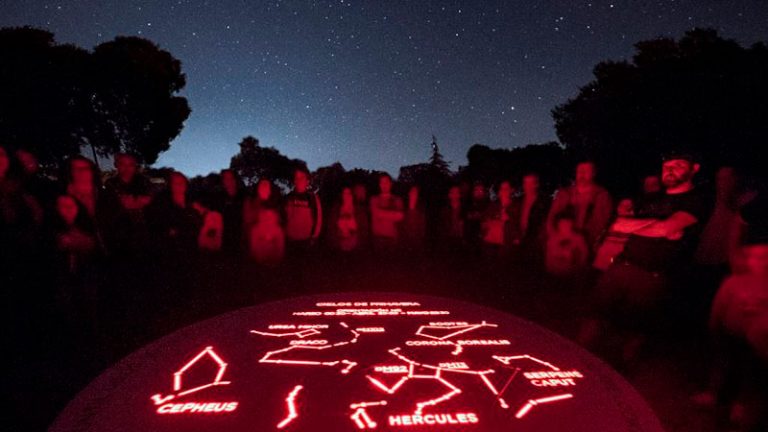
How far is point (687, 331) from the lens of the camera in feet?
16.7

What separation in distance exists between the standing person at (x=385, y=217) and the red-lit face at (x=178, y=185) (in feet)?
10.7

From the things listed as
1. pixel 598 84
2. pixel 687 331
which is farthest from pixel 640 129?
pixel 687 331

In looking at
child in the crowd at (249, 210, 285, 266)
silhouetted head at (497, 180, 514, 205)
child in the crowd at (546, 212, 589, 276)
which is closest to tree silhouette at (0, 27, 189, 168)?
child in the crowd at (249, 210, 285, 266)

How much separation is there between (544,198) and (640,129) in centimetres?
1169

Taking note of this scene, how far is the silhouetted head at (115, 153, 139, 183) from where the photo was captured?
6574 millimetres

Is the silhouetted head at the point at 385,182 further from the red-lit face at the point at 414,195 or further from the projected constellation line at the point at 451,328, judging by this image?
the projected constellation line at the point at 451,328

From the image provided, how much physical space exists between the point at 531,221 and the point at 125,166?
618cm

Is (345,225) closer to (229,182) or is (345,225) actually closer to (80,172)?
(229,182)

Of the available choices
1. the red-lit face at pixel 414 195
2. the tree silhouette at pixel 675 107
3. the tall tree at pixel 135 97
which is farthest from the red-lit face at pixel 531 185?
the tall tree at pixel 135 97

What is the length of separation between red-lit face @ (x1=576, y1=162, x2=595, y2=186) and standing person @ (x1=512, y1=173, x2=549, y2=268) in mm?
1198

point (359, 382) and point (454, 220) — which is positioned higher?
point (454, 220)

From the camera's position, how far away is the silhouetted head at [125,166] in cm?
657

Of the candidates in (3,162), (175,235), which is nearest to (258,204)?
(175,235)

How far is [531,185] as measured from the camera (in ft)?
25.2
